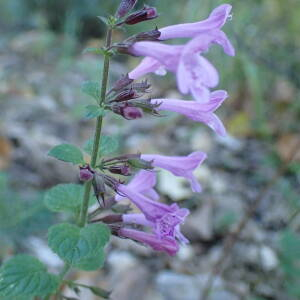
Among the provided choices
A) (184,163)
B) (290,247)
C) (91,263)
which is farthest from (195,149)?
(184,163)

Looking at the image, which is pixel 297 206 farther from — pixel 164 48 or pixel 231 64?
pixel 231 64

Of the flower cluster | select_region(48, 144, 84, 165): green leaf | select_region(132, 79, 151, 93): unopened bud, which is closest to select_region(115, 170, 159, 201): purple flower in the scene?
the flower cluster

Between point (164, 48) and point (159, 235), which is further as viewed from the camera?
point (159, 235)

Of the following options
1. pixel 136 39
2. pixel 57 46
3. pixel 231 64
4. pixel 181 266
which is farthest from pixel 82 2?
pixel 136 39

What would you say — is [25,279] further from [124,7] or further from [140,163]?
[124,7]

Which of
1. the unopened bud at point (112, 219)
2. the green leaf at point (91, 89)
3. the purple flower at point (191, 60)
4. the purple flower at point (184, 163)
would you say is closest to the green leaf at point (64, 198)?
the unopened bud at point (112, 219)

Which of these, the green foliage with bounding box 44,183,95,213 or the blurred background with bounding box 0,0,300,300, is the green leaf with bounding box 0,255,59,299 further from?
the blurred background with bounding box 0,0,300,300

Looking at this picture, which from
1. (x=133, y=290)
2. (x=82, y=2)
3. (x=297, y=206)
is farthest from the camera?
(x=82, y=2)
